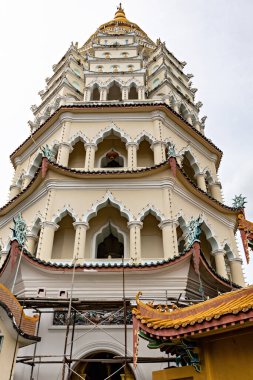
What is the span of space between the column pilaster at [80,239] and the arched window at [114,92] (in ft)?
26.0

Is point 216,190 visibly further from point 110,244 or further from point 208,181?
point 110,244

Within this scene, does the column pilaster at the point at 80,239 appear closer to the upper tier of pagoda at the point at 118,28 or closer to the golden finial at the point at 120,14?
the upper tier of pagoda at the point at 118,28

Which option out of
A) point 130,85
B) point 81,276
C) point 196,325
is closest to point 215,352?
point 196,325

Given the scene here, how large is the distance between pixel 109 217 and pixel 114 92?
7.33 m

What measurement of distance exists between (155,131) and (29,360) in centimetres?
901

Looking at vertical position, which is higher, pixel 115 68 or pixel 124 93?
pixel 115 68

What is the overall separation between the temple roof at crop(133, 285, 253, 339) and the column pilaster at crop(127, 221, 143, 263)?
386 centimetres

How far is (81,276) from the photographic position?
380 inches

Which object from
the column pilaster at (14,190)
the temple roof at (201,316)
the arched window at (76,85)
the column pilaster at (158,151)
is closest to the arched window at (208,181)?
the column pilaster at (158,151)

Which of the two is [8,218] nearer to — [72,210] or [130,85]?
[72,210]

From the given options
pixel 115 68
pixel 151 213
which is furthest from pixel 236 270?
pixel 115 68

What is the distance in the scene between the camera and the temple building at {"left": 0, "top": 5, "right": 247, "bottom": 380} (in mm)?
9125

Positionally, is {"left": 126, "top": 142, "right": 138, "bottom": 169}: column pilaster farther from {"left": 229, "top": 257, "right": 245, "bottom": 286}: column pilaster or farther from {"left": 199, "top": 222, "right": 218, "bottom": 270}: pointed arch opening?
{"left": 229, "top": 257, "right": 245, "bottom": 286}: column pilaster

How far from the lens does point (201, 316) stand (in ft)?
19.4
